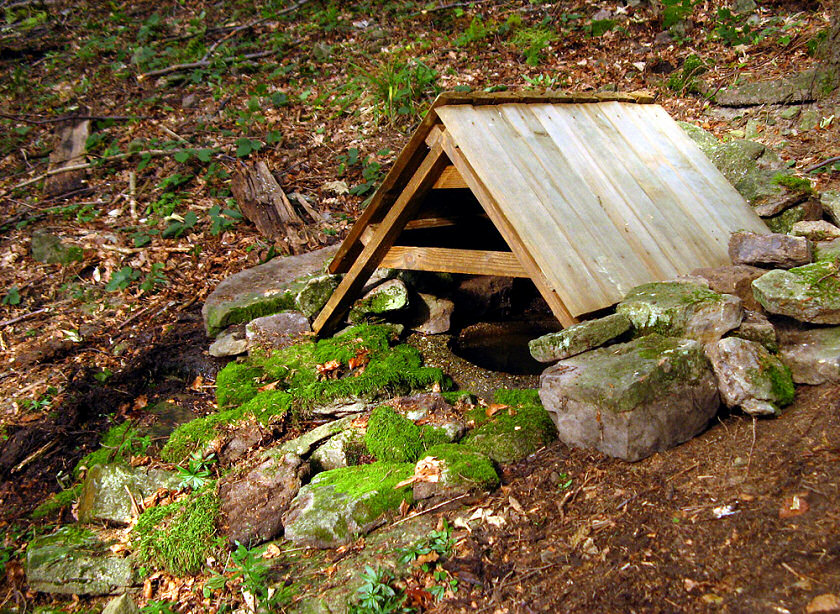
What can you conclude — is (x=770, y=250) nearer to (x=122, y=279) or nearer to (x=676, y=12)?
(x=122, y=279)

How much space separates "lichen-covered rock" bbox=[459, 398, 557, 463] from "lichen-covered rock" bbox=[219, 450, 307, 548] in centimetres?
110

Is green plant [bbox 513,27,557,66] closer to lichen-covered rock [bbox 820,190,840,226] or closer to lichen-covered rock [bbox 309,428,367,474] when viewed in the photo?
lichen-covered rock [bbox 820,190,840,226]

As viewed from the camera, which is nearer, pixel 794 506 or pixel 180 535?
pixel 794 506

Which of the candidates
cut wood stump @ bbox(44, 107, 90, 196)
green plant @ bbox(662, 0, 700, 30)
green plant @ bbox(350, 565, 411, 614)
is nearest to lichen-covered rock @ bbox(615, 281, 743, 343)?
green plant @ bbox(350, 565, 411, 614)

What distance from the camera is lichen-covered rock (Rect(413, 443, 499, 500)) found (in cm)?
289

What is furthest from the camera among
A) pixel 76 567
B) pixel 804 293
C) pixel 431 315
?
pixel 431 315

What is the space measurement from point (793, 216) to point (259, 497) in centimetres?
450

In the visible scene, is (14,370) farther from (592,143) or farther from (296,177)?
(592,143)

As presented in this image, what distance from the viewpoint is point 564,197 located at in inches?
143

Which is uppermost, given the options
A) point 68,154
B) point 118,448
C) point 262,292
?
point 262,292

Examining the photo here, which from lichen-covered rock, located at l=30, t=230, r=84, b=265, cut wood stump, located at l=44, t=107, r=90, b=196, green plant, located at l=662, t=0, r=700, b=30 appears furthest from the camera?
green plant, located at l=662, t=0, r=700, b=30

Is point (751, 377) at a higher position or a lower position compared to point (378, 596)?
higher

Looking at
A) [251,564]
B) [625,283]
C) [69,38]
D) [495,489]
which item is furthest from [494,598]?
[69,38]

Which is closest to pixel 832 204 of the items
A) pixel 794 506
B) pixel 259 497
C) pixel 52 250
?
pixel 794 506
